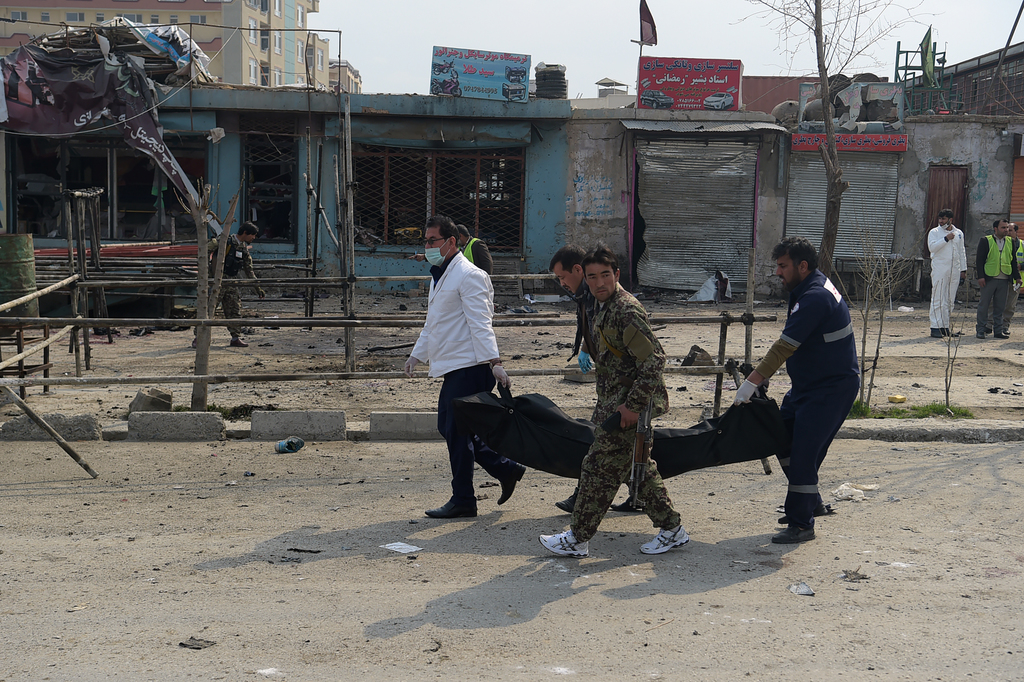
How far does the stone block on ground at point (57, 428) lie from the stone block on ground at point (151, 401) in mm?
376

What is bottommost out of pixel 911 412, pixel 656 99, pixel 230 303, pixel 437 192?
pixel 911 412

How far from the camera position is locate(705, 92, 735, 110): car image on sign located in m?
Result: 17.6

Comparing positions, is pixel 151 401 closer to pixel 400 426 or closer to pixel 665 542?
pixel 400 426

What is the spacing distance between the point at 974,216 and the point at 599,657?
17765 mm

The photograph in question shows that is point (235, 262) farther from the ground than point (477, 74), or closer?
closer

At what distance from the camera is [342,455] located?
20.6 feet

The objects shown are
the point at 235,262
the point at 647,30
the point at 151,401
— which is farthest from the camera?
the point at 647,30

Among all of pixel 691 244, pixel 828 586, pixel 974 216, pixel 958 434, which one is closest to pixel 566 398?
pixel 958 434

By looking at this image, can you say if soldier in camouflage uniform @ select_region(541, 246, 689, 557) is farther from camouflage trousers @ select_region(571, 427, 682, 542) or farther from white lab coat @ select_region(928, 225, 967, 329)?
white lab coat @ select_region(928, 225, 967, 329)

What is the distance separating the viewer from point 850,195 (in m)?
17.9

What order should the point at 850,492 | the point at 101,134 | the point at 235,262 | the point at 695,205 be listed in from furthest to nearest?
the point at 695,205 < the point at 101,134 < the point at 235,262 < the point at 850,492

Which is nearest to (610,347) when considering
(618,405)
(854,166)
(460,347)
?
(618,405)

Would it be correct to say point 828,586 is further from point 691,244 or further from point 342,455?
point 691,244

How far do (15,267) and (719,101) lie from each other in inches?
537
